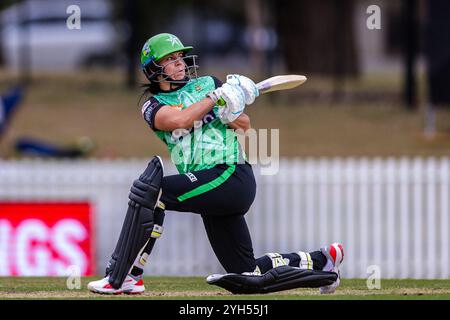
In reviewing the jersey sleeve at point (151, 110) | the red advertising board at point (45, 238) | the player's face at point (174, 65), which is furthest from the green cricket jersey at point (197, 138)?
the red advertising board at point (45, 238)

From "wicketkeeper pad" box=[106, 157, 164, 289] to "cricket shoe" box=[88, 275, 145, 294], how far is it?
0.49ft

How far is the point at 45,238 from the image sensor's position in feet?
41.1

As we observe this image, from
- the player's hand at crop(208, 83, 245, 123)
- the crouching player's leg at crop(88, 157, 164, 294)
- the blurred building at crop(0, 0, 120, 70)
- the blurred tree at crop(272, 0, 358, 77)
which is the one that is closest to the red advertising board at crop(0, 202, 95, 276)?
the crouching player's leg at crop(88, 157, 164, 294)

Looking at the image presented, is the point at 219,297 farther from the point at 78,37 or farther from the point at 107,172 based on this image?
the point at 78,37

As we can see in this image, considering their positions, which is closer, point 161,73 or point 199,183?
point 199,183

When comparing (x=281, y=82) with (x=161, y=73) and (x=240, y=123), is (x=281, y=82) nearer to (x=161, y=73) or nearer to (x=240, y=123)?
(x=240, y=123)

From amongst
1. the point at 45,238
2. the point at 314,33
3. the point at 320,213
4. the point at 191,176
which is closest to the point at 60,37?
the point at 314,33

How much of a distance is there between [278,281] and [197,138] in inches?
40.2

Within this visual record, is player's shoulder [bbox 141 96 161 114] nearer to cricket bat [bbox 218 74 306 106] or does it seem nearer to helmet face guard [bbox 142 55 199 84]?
helmet face guard [bbox 142 55 199 84]

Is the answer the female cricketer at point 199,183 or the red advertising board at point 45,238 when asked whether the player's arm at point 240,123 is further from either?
the red advertising board at point 45,238

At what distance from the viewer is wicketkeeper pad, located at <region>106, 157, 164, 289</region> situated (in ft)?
22.3

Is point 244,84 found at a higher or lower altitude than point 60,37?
lower

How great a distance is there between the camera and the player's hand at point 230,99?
682 cm

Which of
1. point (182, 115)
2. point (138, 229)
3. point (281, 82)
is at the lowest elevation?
point (138, 229)
